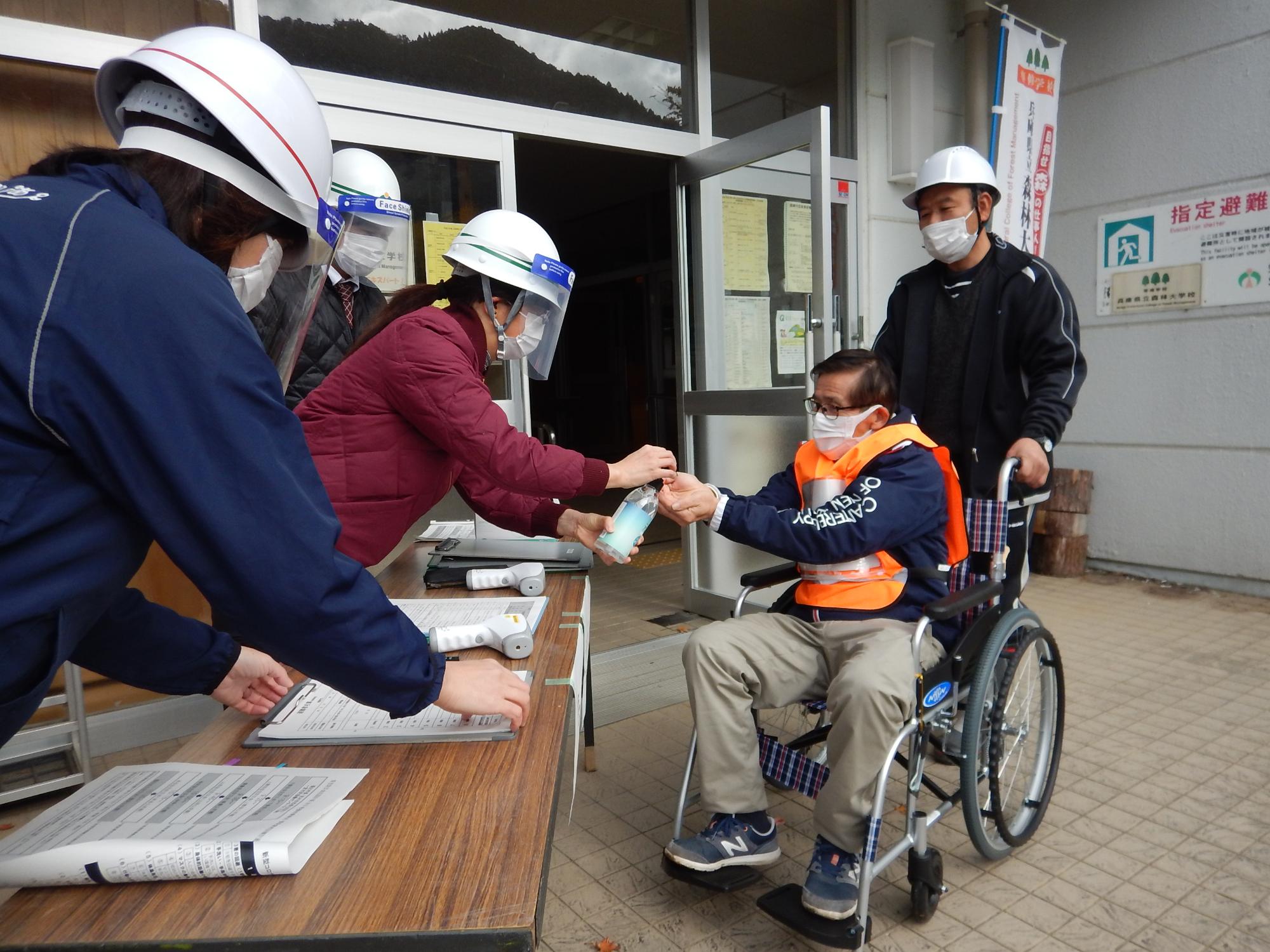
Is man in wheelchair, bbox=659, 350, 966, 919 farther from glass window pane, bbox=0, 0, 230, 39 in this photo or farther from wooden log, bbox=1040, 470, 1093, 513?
wooden log, bbox=1040, 470, 1093, 513

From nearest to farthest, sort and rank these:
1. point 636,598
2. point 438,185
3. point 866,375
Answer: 1. point 866,375
2. point 438,185
3. point 636,598

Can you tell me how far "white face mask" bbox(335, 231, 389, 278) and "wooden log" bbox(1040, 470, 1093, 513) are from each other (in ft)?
14.7

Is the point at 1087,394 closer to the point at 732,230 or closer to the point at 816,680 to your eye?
the point at 732,230

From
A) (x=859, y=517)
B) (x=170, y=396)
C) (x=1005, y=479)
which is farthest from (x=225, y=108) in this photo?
(x=1005, y=479)

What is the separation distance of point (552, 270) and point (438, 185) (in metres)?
1.94

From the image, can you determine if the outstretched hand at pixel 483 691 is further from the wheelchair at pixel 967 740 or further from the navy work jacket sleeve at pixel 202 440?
the wheelchair at pixel 967 740

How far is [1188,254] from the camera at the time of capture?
5039 millimetres

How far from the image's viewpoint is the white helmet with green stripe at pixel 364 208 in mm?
2824

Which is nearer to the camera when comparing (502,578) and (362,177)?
(502,578)

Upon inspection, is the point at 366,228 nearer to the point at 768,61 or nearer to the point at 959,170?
the point at 959,170

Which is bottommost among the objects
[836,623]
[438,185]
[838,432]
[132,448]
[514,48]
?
[836,623]

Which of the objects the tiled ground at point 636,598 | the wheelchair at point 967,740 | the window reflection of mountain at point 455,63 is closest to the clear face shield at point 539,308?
the wheelchair at point 967,740

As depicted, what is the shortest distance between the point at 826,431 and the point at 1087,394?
402 centimetres

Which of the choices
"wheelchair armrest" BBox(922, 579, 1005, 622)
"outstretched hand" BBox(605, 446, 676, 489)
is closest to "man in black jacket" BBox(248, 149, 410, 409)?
"outstretched hand" BBox(605, 446, 676, 489)
